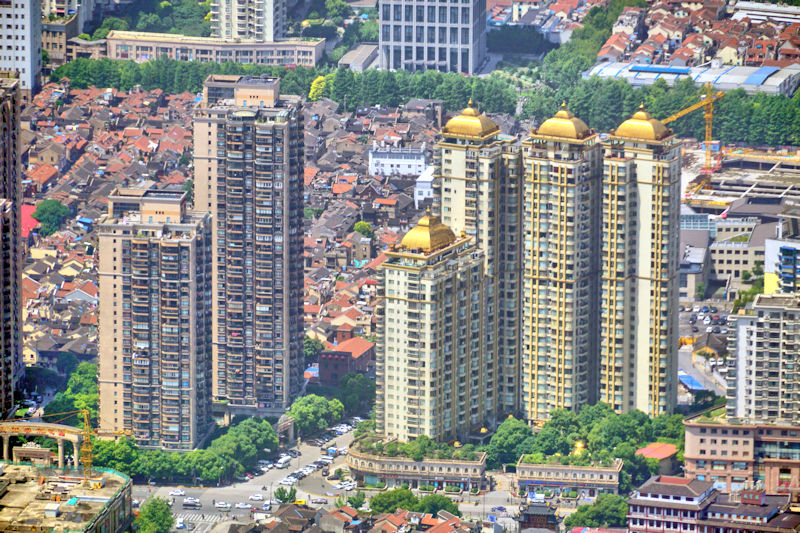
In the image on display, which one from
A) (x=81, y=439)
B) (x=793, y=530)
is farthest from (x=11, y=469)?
(x=793, y=530)

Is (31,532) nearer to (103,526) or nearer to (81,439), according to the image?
(103,526)

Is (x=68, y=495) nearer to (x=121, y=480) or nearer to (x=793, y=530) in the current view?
(x=121, y=480)

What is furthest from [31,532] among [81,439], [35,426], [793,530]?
[793,530]

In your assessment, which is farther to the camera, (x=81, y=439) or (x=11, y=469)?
(x=81, y=439)

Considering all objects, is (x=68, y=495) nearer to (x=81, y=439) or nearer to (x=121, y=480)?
(x=121, y=480)

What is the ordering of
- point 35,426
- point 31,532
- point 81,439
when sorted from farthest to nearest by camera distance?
point 81,439 < point 35,426 < point 31,532

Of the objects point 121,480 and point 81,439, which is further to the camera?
point 81,439

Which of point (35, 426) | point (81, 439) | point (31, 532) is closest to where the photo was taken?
point (31, 532)
